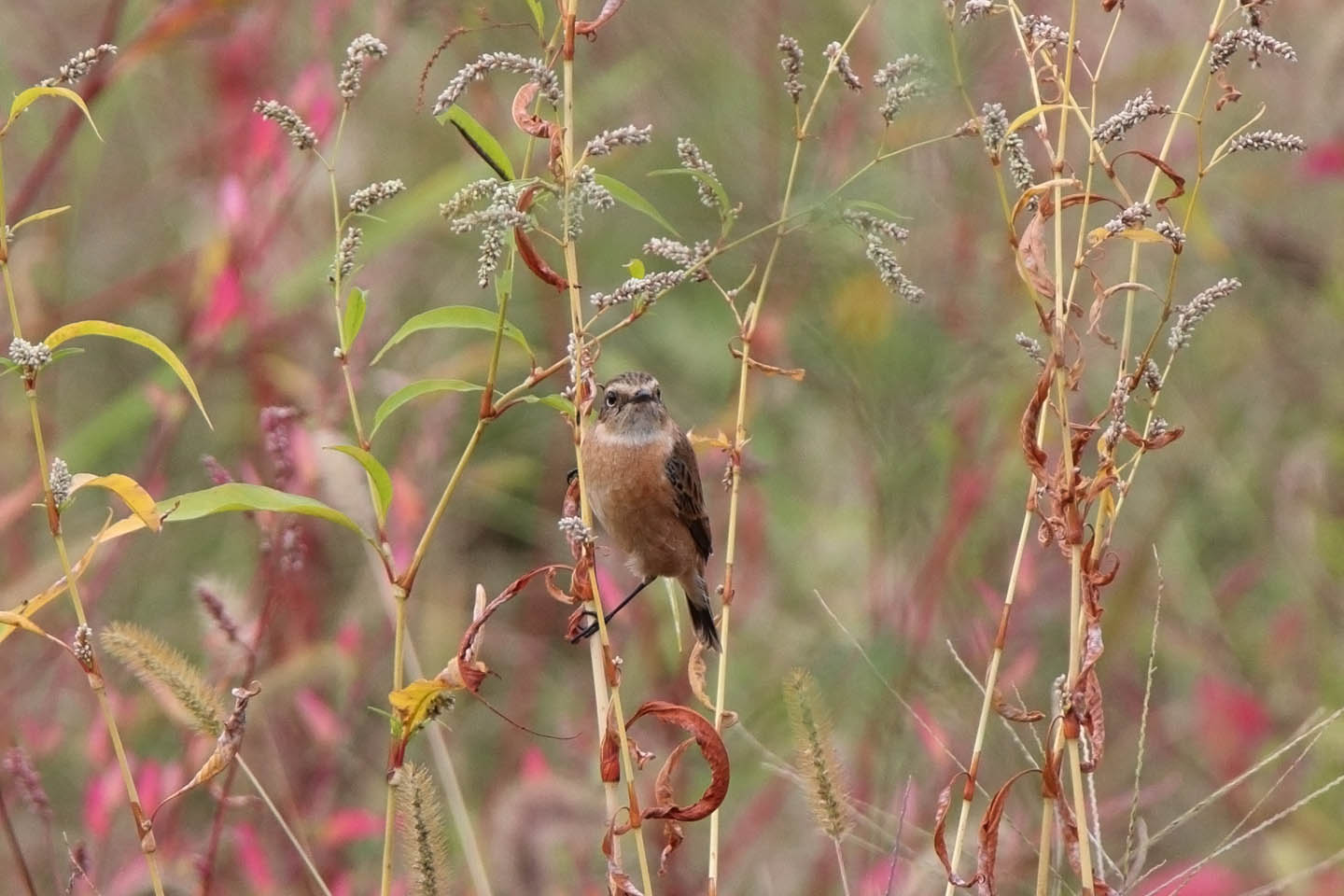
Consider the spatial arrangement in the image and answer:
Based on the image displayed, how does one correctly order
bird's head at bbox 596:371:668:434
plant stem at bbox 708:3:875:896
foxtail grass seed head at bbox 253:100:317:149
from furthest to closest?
bird's head at bbox 596:371:668:434 < plant stem at bbox 708:3:875:896 < foxtail grass seed head at bbox 253:100:317:149

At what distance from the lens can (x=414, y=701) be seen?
175cm

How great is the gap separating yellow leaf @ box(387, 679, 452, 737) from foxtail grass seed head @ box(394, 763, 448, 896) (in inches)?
5.1

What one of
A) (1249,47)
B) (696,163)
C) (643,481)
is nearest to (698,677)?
(696,163)

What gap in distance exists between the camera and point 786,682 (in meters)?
2.04

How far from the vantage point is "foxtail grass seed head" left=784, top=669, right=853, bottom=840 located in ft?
6.57

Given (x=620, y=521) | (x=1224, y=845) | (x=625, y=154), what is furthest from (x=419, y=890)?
(x=625, y=154)

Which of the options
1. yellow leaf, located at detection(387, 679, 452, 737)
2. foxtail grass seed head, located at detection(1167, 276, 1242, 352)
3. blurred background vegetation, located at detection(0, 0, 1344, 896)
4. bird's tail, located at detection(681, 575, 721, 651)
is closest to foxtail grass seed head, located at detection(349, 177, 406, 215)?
yellow leaf, located at detection(387, 679, 452, 737)

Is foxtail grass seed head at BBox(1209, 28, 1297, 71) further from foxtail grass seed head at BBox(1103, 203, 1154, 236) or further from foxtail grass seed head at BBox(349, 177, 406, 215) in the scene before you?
foxtail grass seed head at BBox(349, 177, 406, 215)

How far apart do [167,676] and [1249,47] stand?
148 cm

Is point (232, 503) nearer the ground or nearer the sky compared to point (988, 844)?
nearer the sky

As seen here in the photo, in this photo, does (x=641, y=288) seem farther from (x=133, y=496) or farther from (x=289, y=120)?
(x=133, y=496)

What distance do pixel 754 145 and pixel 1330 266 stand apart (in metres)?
1.77

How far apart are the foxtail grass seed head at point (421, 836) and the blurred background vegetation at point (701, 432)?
84cm

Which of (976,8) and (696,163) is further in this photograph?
(696,163)
